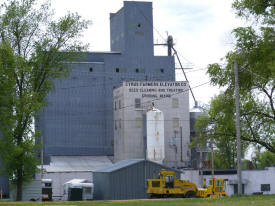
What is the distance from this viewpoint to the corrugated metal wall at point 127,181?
56.1 metres

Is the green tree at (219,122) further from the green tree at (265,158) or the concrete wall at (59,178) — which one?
the green tree at (265,158)

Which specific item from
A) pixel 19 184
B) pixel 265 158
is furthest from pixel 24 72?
pixel 265 158

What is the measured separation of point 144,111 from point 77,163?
39.7 feet

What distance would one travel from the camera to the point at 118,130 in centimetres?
8225

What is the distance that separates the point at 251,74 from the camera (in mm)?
34094

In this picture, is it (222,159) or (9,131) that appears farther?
(222,159)

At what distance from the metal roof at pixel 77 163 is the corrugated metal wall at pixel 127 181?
1630 cm

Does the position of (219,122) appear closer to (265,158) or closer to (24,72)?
(24,72)

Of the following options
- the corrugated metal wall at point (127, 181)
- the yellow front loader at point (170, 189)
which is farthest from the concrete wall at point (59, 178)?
the yellow front loader at point (170, 189)

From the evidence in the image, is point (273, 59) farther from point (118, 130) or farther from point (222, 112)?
point (118, 130)

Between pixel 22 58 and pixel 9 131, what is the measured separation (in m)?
5.97

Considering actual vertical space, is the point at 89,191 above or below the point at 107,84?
below

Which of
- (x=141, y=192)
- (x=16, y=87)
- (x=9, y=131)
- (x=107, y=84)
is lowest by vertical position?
(x=141, y=192)

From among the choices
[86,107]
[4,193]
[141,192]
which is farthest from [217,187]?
[86,107]
